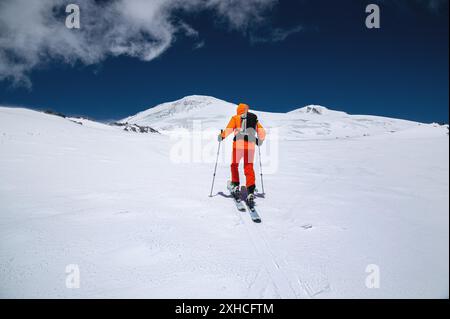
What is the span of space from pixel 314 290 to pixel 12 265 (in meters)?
3.47

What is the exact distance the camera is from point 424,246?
2361mm

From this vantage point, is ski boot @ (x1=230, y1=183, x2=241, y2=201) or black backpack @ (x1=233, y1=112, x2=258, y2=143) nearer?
ski boot @ (x1=230, y1=183, x2=241, y2=201)

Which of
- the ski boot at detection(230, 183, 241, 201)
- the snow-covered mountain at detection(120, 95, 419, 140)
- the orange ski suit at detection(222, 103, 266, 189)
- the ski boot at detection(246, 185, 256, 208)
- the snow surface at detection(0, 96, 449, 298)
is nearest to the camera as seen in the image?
the snow surface at detection(0, 96, 449, 298)

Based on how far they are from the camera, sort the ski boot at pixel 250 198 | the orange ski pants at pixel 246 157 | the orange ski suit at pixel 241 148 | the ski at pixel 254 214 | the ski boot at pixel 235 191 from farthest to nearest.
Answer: the orange ski suit at pixel 241 148 < the orange ski pants at pixel 246 157 < the ski boot at pixel 235 191 < the ski boot at pixel 250 198 < the ski at pixel 254 214

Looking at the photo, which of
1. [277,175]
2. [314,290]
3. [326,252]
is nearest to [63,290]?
[314,290]

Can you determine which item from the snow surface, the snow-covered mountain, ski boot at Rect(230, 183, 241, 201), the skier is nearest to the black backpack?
the skier

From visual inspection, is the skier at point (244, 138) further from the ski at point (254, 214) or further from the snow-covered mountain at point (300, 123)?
the snow-covered mountain at point (300, 123)
